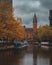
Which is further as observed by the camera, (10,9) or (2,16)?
(10,9)

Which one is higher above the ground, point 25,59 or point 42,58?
point 25,59

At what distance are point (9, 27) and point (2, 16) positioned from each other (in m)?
4.45

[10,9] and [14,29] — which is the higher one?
[10,9]

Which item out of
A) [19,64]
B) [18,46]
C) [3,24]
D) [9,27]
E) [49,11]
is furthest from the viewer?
[49,11]

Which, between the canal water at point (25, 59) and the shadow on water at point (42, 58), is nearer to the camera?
the canal water at point (25, 59)

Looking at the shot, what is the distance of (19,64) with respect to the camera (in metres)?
29.2

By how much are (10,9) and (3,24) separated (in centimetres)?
600

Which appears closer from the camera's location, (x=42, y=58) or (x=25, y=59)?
(x=25, y=59)

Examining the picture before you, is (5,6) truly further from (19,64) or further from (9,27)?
(19,64)

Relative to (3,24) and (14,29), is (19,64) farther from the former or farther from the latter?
(14,29)

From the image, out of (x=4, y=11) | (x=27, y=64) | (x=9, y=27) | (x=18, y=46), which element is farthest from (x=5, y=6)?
(x=27, y=64)

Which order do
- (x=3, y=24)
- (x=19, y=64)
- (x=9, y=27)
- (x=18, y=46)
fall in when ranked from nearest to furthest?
(x=19, y=64), (x=3, y=24), (x=9, y=27), (x=18, y=46)

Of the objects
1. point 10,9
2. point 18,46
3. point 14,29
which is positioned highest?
point 10,9

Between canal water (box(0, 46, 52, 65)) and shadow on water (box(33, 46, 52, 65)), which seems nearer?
canal water (box(0, 46, 52, 65))
